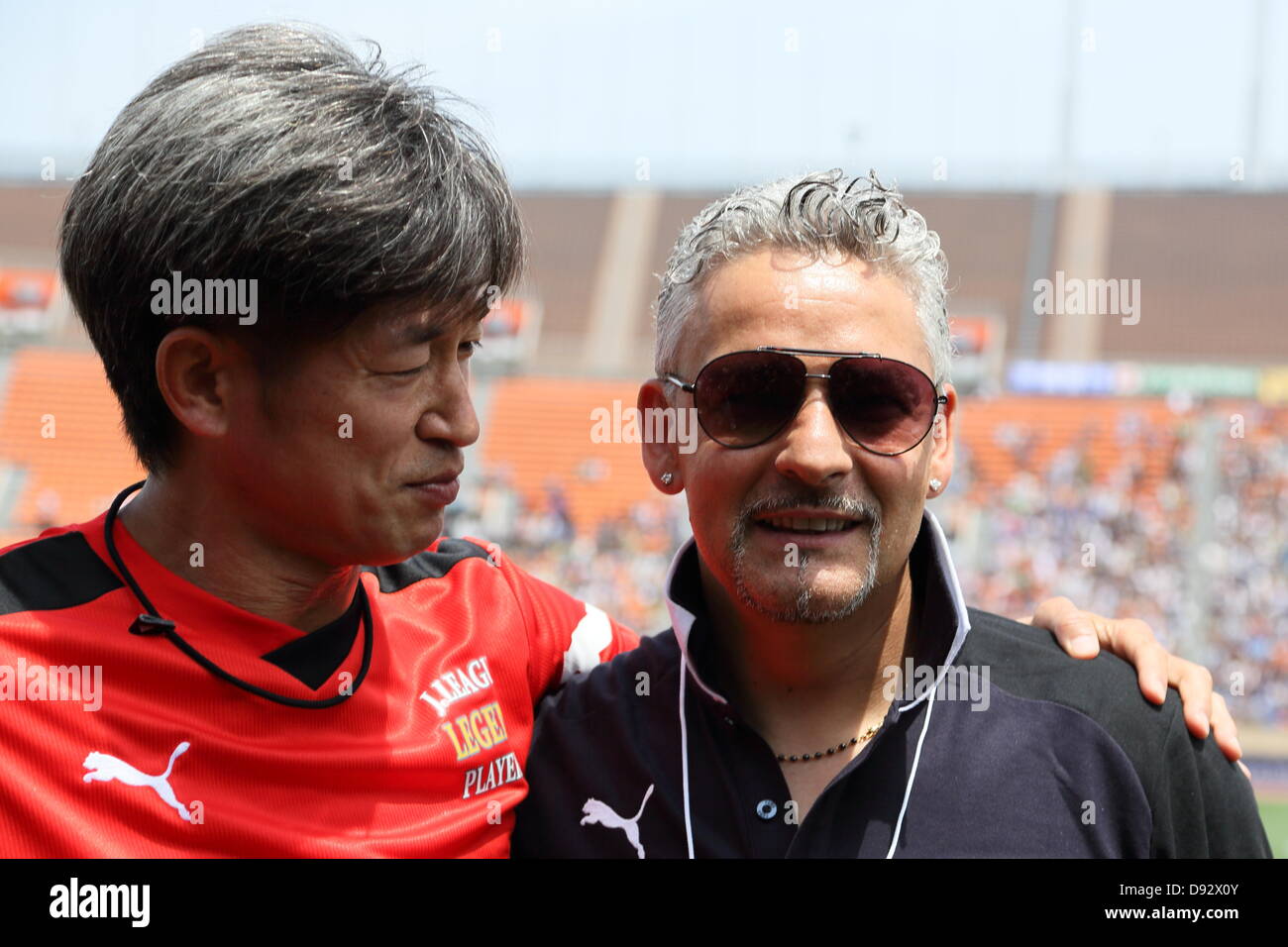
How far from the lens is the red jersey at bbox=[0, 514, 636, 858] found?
2.17 meters

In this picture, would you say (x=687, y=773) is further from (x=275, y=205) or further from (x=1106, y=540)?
(x=1106, y=540)

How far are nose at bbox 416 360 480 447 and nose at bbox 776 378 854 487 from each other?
608mm

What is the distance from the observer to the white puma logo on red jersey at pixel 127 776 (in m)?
2.18

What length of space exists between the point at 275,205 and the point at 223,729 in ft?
3.20

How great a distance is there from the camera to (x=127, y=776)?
7.18 feet

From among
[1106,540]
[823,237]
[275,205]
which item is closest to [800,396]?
[823,237]

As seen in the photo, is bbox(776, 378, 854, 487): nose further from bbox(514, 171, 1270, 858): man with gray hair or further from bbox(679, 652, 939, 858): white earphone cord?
bbox(679, 652, 939, 858): white earphone cord

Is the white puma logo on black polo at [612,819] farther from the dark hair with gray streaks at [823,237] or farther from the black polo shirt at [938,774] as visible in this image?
the dark hair with gray streaks at [823,237]

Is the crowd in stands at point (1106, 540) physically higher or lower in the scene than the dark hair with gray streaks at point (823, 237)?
lower

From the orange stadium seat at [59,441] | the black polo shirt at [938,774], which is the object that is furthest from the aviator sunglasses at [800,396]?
the orange stadium seat at [59,441]

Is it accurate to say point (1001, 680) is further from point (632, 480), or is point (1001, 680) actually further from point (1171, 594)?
point (632, 480)

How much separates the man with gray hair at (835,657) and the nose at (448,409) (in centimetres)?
45

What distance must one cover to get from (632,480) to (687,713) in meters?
22.4
